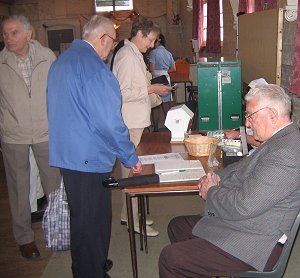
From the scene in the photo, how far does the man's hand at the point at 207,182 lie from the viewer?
5.87 feet

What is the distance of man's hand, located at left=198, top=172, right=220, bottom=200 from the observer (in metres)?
1.79

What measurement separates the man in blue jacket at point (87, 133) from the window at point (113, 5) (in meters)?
11.5

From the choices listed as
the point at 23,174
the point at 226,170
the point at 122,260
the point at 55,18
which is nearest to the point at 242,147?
the point at 226,170

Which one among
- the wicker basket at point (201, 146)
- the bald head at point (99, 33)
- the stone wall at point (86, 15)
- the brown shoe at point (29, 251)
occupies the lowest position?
the brown shoe at point (29, 251)

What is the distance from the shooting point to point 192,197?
3.67 m

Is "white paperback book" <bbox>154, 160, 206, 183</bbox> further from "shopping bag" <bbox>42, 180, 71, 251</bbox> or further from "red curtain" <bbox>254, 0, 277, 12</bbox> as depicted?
"red curtain" <bbox>254, 0, 277, 12</bbox>

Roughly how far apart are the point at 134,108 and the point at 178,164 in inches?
29.1

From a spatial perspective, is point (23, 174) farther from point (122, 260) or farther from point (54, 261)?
point (122, 260)

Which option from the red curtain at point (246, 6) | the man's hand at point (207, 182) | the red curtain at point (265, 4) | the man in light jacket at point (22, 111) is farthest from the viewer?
the red curtain at point (246, 6)

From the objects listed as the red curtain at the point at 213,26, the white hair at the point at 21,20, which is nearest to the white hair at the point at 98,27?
the white hair at the point at 21,20

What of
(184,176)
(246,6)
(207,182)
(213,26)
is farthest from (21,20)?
(213,26)

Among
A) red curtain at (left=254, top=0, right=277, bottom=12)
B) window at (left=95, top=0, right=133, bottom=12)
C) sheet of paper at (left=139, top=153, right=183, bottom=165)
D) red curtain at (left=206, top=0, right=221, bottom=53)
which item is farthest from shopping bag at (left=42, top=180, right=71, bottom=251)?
window at (left=95, top=0, right=133, bottom=12)

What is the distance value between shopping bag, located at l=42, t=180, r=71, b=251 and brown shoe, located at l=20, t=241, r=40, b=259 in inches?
22.8

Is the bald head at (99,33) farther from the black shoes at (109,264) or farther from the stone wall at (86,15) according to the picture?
the stone wall at (86,15)
